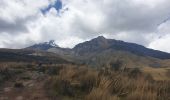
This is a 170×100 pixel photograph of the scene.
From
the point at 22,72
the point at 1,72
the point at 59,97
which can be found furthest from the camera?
the point at 22,72

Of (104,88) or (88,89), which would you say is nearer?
(104,88)

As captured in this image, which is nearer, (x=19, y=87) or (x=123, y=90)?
(x=123, y=90)

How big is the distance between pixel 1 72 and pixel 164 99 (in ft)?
33.3

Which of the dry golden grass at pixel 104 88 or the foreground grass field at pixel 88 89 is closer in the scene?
the dry golden grass at pixel 104 88

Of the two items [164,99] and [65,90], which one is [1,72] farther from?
[164,99]

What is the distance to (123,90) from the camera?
10242mm

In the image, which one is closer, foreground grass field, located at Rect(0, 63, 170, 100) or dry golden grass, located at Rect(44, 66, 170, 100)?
dry golden grass, located at Rect(44, 66, 170, 100)

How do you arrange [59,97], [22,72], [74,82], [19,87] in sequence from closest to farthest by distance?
1. [59,97]
2. [74,82]
3. [19,87]
4. [22,72]

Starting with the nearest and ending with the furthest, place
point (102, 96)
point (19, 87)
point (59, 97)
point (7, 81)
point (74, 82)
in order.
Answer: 1. point (102, 96)
2. point (59, 97)
3. point (74, 82)
4. point (19, 87)
5. point (7, 81)

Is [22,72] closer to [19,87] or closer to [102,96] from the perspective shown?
[19,87]

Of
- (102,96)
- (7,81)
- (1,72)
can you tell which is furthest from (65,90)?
(1,72)

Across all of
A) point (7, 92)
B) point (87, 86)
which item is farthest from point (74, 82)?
point (7, 92)

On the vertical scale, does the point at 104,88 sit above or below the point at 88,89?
above

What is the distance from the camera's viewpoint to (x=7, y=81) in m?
14.9
